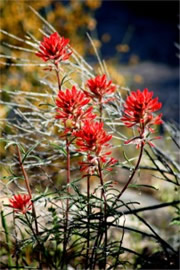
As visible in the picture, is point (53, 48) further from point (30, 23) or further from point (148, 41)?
point (148, 41)

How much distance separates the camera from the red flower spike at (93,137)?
4.80 feet

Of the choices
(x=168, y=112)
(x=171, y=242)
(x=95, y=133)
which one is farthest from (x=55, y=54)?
(x=168, y=112)

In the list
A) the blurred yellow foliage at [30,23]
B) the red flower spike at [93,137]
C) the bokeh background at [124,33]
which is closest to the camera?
the red flower spike at [93,137]

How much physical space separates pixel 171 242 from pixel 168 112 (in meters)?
3.74

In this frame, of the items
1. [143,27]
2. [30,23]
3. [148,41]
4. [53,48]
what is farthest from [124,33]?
[53,48]

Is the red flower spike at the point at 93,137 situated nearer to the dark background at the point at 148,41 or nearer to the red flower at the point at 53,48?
the red flower at the point at 53,48

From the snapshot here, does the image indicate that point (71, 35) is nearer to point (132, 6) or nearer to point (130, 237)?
point (130, 237)

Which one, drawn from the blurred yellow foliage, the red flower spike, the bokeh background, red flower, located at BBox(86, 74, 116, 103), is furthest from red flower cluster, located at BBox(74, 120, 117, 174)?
the blurred yellow foliage

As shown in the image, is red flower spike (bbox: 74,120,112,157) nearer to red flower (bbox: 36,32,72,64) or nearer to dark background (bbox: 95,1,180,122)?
red flower (bbox: 36,32,72,64)

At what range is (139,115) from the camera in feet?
4.89

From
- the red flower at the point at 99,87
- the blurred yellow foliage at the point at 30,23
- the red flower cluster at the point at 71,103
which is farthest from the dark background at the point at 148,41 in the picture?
the red flower cluster at the point at 71,103

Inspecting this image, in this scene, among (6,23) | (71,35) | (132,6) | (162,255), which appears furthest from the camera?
(132,6)

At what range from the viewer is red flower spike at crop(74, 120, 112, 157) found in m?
1.46

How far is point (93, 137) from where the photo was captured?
146 centimetres
